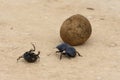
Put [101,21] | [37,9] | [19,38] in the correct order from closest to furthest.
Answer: [19,38] → [101,21] → [37,9]

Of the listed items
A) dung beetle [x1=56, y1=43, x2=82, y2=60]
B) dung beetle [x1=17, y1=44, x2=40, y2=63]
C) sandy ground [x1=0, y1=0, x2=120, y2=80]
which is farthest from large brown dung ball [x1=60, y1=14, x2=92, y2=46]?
dung beetle [x1=17, y1=44, x2=40, y2=63]

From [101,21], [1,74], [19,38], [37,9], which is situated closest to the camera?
[1,74]

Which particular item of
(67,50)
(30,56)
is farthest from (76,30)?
(30,56)

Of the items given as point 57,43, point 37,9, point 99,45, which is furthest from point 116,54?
point 37,9

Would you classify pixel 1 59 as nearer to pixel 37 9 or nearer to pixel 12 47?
pixel 12 47

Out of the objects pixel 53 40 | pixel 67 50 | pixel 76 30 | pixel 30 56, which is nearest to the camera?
pixel 30 56

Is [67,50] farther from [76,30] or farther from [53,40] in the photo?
[53,40]
